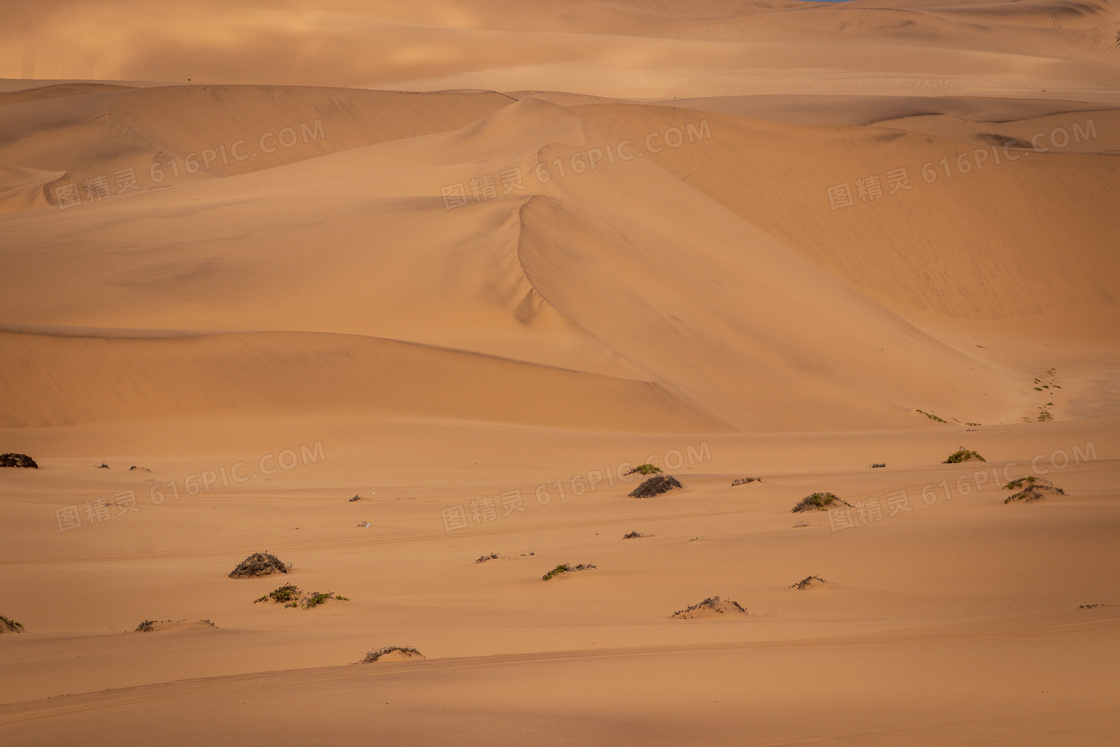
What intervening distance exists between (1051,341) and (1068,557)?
2944 cm

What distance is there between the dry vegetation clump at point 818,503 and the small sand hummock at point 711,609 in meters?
3.04

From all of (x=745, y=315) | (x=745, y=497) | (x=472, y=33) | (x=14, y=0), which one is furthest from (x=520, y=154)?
(x=14, y=0)

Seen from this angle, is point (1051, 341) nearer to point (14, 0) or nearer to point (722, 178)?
point (722, 178)

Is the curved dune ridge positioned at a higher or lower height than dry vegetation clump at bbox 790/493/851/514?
higher

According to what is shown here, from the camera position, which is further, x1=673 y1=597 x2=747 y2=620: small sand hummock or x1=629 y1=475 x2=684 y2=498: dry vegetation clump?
x1=629 y1=475 x2=684 y2=498: dry vegetation clump

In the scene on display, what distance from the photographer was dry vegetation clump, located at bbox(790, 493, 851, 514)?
355 inches

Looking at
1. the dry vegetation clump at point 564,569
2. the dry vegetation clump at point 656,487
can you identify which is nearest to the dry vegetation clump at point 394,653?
the dry vegetation clump at point 564,569

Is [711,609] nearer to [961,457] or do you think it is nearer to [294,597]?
[294,597]

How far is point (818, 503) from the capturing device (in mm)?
9039

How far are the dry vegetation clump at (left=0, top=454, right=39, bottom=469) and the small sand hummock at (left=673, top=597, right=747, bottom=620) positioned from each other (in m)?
8.86

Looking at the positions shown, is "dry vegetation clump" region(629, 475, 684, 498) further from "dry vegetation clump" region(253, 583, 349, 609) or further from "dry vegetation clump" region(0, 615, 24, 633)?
"dry vegetation clump" region(0, 615, 24, 633)

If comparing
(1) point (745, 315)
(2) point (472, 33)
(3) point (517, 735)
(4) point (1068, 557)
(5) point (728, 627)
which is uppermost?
(2) point (472, 33)

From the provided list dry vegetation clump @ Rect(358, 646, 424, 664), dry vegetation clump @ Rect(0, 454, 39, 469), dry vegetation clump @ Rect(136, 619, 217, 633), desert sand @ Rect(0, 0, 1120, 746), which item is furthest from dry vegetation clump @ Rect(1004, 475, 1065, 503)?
dry vegetation clump @ Rect(0, 454, 39, 469)

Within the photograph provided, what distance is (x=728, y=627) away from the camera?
570cm
